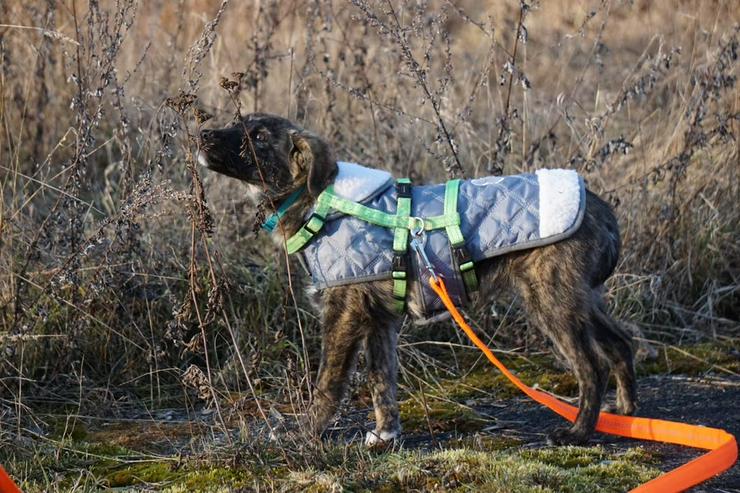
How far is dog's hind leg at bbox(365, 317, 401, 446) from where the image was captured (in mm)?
4273

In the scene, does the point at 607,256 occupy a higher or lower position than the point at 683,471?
higher

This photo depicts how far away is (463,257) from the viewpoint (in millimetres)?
4062

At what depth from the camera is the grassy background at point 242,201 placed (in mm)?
4629

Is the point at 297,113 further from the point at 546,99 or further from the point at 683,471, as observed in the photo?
the point at 683,471

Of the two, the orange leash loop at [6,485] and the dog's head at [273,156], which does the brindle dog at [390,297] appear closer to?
the dog's head at [273,156]

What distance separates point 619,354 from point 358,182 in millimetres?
1395

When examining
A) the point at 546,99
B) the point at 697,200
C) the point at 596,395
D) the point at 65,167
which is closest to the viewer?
the point at 596,395

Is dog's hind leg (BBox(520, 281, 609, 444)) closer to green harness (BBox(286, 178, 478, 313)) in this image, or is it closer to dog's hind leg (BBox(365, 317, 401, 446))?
green harness (BBox(286, 178, 478, 313))

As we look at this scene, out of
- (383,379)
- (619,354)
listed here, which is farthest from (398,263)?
(619,354)

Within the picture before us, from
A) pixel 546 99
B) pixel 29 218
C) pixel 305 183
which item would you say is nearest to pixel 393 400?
pixel 305 183

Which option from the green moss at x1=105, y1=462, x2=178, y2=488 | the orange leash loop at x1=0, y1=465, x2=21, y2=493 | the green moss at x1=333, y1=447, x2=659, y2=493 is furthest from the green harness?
the orange leash loop at x1=0, y1=465, x2=21, y2=493

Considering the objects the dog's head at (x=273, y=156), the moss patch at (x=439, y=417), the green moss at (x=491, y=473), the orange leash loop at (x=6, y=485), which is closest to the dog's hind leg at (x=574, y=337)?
the green moss at (x=491, y=473)

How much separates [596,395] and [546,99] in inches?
169

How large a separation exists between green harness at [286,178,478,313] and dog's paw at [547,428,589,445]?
2.27 ft
